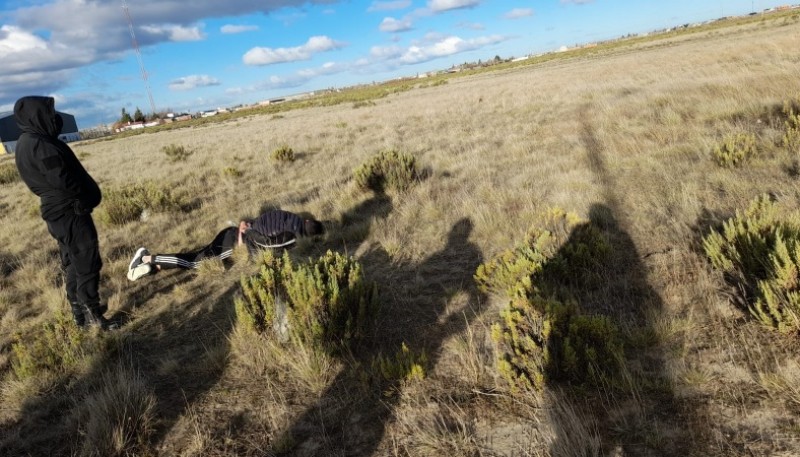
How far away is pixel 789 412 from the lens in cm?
201

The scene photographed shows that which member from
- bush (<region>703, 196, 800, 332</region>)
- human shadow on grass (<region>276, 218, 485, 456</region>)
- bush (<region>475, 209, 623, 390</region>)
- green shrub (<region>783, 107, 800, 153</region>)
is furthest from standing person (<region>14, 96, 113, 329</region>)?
green shrub (<region>783, 107, 800, 153</region>)

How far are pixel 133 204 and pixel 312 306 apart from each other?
262 inches

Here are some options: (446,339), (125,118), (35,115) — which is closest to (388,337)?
(446,339)

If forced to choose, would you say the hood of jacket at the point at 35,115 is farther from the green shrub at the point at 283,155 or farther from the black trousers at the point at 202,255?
the green shrub at the point at 283,155

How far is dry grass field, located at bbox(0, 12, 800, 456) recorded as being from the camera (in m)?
2.24

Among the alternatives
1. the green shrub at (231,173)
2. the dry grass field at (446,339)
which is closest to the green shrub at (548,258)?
the dry grass field at (446,339)

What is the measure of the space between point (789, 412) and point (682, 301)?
3.42 feet

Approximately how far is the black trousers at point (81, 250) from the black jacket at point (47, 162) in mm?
97

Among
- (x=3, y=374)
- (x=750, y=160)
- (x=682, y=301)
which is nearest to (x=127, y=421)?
(x=3, y=374)

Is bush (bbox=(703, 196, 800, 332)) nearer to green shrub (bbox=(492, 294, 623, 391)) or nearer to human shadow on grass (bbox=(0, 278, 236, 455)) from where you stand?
green shrub (bbox=(492, 294, 623, 391))

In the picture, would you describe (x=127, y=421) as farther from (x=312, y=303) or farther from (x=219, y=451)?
(x=312, y=303)

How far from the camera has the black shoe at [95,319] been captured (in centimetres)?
416

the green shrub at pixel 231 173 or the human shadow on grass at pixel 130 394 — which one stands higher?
the green shrub at pixel 231 173

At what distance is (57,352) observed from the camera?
3.53m
